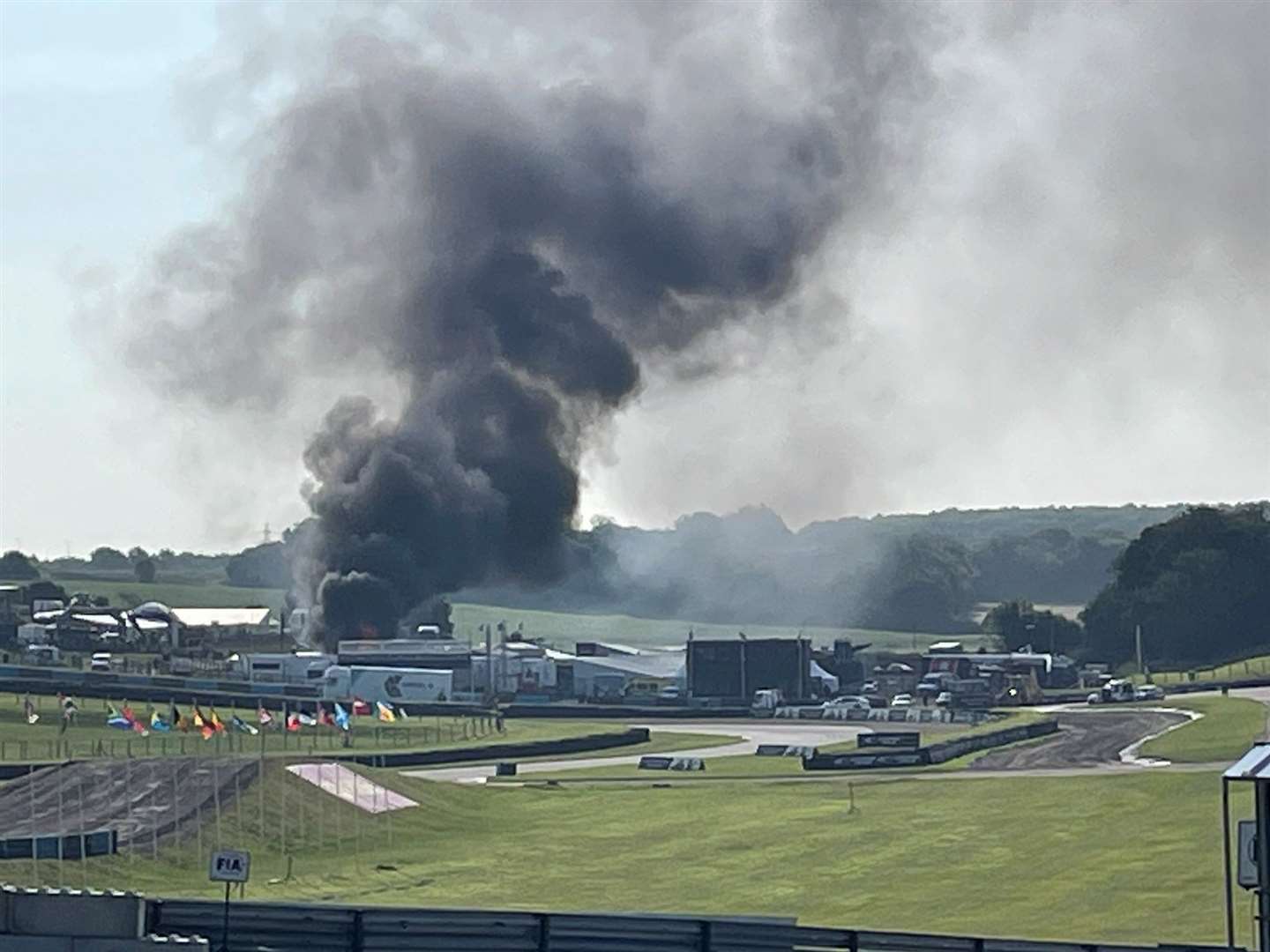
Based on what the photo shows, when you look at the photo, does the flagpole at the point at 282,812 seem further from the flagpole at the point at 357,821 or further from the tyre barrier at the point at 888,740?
the tyre barrier at the point at 888,740

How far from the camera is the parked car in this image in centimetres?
14900

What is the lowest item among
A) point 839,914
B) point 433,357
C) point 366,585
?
point 839,914

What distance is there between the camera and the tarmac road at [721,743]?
9831 cm

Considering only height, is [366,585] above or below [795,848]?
above

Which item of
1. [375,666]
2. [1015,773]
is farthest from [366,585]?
[1015,773]

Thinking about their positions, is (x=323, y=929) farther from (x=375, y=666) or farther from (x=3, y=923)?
(x=375, y=666)

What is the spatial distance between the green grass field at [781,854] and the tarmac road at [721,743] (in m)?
12.4

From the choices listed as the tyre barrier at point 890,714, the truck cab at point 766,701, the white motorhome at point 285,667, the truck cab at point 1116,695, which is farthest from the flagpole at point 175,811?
the truck cab at point 1116,695

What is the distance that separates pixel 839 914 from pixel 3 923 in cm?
3282

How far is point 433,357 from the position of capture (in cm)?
18612

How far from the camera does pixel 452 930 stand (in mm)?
25125

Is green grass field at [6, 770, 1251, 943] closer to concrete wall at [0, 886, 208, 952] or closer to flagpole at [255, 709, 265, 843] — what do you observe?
flagpole at [255, 709, 265, 843]

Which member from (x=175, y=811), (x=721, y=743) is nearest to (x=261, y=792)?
(x=175, y=811)

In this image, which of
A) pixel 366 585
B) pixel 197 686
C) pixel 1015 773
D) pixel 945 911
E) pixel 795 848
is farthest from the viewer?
pixel 366 585
